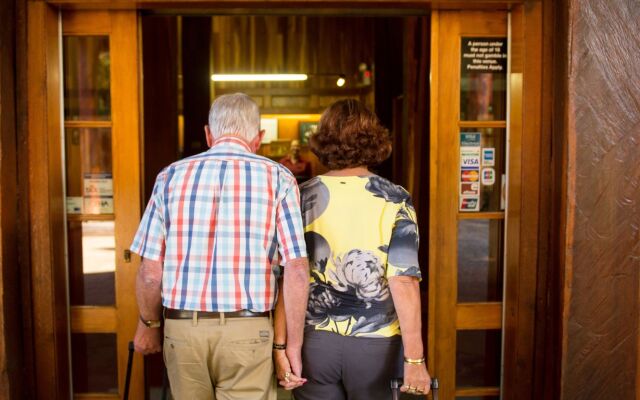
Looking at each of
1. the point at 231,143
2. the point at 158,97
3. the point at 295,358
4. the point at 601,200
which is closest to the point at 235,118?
the point at 231,143

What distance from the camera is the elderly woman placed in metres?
2.13

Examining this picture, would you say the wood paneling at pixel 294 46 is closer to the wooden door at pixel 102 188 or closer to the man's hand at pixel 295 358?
the wooden door at pixel 102 188

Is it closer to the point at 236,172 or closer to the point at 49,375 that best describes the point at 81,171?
the point at 49,375

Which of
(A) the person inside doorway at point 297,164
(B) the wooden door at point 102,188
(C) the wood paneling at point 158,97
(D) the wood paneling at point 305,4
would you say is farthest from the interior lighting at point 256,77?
(D) the wood paneling at point 305,4

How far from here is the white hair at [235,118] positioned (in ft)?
7.12

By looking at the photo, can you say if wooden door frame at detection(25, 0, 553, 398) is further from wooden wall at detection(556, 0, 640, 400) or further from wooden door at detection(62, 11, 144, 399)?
wooden wall at detection(556, 0, 640, 400)

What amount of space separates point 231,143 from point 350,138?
0.42 m

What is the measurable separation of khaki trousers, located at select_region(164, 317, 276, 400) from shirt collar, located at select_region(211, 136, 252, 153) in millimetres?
596

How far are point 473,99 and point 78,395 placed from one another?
8.30 ft

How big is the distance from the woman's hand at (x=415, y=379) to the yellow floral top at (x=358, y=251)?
0.44ft

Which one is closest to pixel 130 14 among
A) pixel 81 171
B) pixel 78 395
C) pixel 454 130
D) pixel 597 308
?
pixel 81 171

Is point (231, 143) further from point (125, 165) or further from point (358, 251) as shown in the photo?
point (125, 165)

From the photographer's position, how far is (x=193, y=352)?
6.88 ft

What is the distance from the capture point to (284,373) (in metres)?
2.16
